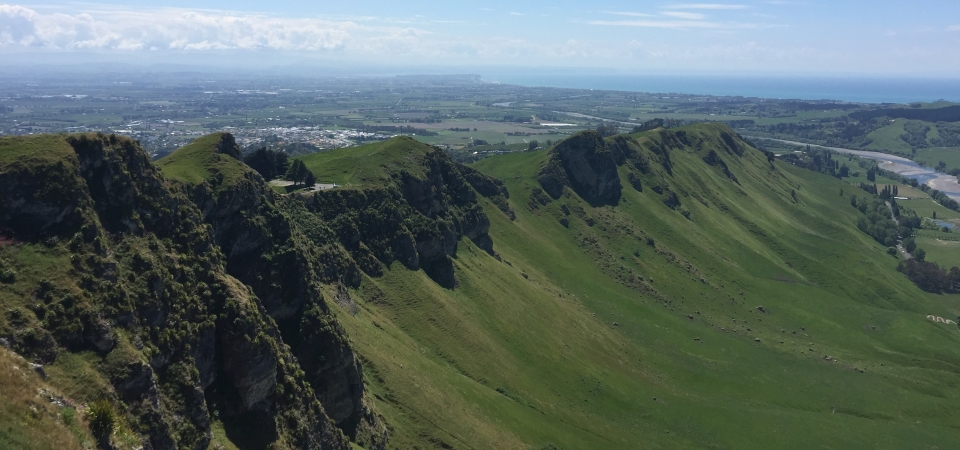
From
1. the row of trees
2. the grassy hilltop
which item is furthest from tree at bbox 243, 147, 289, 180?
the grassy hilltop

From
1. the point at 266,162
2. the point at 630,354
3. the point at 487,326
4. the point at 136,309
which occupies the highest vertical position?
the point at 266,162

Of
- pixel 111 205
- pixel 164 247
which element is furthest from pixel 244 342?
pixel 111 205

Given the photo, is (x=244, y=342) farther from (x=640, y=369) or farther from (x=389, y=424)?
(x=640, y=369)

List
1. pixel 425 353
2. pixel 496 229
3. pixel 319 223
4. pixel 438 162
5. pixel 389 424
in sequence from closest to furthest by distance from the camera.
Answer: pixel 389 424
pixel 425 353
pixel 319 223
pixel 438 162
pixel 496 229

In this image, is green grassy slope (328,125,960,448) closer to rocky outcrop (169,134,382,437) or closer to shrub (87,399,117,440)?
rocky outcrop (169,134,382,437)

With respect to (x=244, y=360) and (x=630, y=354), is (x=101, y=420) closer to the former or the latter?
(x=244, y=360)

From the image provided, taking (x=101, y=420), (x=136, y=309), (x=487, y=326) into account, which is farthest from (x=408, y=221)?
(x=101, y=420)
